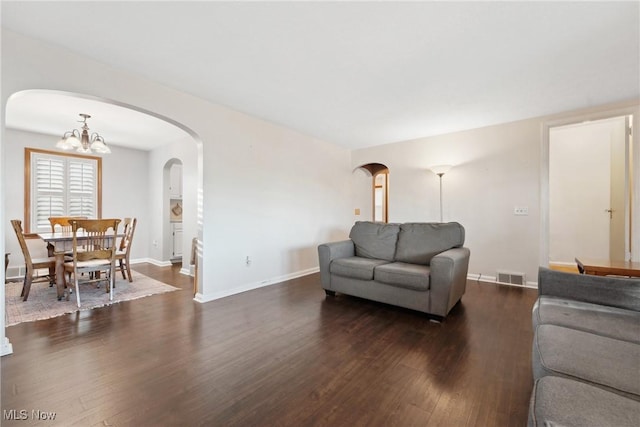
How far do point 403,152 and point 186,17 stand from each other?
4.04 metres

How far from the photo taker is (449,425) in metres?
1.35

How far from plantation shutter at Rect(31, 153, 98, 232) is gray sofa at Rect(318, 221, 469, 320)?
493 centimetres

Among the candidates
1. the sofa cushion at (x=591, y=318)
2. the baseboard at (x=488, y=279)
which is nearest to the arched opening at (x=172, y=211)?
the baseboard at (x=488, y=279)

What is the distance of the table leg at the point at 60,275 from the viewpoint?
125 inches

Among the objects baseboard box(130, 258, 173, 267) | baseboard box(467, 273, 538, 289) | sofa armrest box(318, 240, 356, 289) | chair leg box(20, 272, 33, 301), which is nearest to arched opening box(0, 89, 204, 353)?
baseboard box(130, 258, 173, 267)

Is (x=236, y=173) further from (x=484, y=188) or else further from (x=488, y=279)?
(x=488, y=279)

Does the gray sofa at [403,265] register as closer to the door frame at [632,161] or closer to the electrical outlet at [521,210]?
the electrical outlet at [521,210]

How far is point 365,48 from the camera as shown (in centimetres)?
217

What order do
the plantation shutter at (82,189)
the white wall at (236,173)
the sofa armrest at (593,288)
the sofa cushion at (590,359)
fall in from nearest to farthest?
1. the sofa cushion at (590,359)
2. the sofa armrest at (593,288)
3. the white wall at (236,173)
4. the plantation shutter at (82,189)

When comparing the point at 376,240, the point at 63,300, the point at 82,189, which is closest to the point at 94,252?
the point at 63,300

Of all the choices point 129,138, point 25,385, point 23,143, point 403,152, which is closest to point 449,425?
point 25,385

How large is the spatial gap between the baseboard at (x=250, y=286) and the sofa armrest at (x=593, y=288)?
3197mm

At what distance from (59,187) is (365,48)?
5.90 metres

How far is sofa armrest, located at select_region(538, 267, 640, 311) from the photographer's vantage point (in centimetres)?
164
